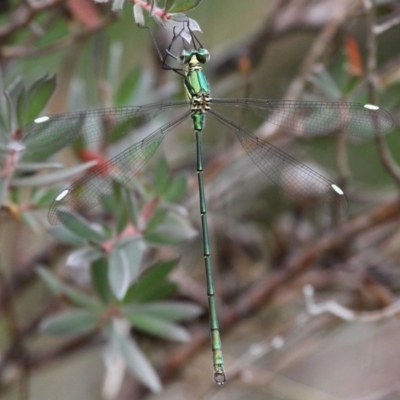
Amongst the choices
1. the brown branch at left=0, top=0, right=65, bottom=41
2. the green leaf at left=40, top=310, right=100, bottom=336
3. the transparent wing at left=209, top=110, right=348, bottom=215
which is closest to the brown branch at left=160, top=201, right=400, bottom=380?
the transparent wing at left=209, top=110, right=348, bottom=215

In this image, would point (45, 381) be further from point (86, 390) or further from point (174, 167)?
point (174, 167)

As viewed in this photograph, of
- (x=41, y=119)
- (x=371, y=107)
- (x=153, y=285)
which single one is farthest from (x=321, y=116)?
(x=41, y=119)

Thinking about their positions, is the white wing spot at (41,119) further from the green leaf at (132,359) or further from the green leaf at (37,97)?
the green leaf at (132,359)

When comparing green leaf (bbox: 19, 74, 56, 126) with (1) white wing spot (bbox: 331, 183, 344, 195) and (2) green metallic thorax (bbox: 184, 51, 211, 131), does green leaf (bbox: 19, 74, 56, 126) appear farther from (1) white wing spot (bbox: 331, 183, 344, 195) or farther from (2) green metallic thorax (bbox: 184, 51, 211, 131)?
(1) white wing spot (bbox: 331, 183, 344, 195)

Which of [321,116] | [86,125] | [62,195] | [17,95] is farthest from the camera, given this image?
[321,116]

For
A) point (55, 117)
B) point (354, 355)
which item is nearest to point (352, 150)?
point (354, 355)

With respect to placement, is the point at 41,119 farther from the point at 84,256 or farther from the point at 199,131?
the point at 199,131
